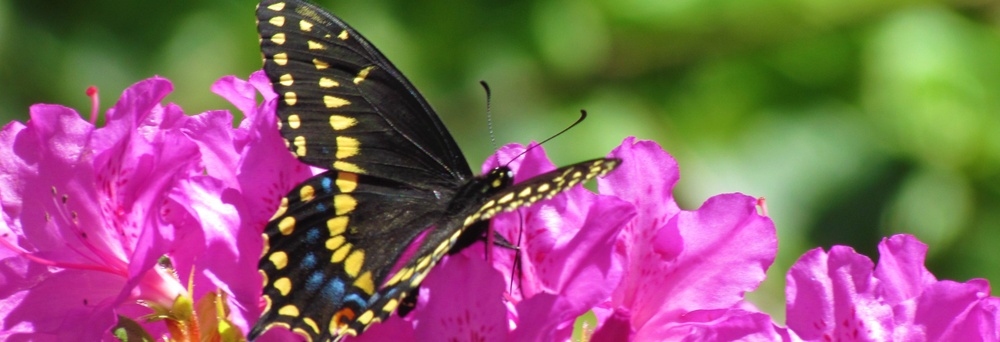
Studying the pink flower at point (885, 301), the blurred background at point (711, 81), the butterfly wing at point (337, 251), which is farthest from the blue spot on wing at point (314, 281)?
the blurred background at point (711, 81)

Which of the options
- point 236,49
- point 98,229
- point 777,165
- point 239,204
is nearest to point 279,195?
point 239,204

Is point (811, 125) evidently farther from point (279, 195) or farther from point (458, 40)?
point (279, 195)

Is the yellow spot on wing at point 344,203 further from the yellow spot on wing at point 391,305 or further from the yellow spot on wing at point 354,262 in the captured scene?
the yellow spot on wing at point 391,305

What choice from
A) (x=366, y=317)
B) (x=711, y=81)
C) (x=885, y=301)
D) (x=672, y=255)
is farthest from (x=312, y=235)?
(x=711, y=81)

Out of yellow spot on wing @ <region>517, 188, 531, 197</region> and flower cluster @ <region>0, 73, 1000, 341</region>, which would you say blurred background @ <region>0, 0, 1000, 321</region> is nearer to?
flower cluster @ <region>0, 73, 1000, 341</region>

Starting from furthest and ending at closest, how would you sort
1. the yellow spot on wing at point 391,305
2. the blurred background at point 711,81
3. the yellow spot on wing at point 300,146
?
1. the blurred background at point 711,81
2. the yellow spot on wing at point 300,146
3. the yellow spot on wing at point 391,305

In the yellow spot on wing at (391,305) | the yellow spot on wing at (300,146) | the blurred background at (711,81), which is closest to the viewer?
the yellow spot on wing at (391,305)

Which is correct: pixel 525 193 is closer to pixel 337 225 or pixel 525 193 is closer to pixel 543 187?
pixel 543 187
